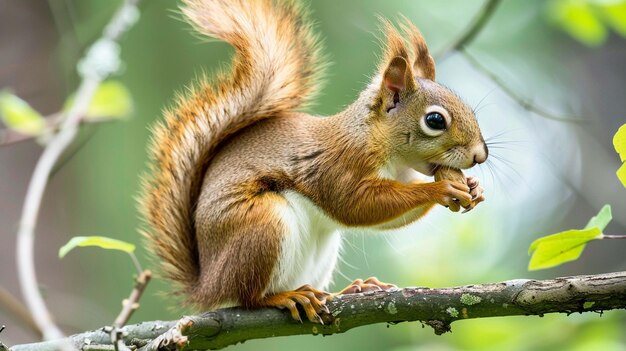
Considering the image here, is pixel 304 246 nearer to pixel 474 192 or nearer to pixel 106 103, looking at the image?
pixel 474 192

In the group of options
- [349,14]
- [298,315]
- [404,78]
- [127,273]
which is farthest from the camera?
[127,273]

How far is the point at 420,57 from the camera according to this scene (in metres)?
3.12

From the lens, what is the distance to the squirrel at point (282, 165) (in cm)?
265

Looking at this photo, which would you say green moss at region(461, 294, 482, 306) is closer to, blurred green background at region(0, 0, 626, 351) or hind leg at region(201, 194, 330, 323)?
hind leg at region(201, 194, 330, 323)

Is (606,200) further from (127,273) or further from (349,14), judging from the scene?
(127,273)

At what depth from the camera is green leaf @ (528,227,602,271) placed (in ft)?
5.67

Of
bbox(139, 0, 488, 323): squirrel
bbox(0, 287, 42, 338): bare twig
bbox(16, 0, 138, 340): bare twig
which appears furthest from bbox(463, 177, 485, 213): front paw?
bbox(0, 287, 42, 338): bare twig

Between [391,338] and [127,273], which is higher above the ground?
[127,273]

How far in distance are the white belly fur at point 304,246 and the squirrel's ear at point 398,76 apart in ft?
1.69

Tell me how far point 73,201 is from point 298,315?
3.53m

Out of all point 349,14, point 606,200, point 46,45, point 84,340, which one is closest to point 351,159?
Answer: point 84,340

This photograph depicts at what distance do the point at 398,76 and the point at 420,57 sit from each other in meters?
0.29

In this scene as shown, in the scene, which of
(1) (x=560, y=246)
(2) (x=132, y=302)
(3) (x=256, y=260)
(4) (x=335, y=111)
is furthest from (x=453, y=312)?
(4) (x=335, y=111)

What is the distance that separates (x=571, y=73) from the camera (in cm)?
606
